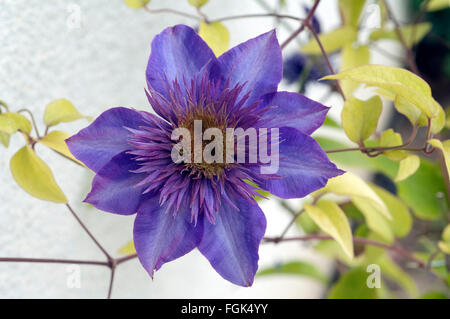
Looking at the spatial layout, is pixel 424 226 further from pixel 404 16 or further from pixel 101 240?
pixel 101 240

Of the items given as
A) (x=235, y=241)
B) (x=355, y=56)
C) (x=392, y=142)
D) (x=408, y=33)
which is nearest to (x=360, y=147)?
(x=392, y=142)

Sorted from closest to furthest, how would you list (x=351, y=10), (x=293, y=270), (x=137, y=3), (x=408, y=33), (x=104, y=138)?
1. (x=104, y=138)
2. (x=137, y=3)
3. (x=351, y=10)
4. (x=408, y=33)
5. (x=293, y=270)

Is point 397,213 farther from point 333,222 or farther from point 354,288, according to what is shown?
point 333,222

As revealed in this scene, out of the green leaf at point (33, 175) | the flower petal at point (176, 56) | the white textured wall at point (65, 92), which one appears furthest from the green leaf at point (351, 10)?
the green leaf at point (33, 175)

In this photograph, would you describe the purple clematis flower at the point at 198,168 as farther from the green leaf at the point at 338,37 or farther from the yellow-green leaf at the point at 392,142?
the green leaf at the point at 338,37

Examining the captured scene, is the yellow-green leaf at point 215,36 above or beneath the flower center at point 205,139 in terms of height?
above

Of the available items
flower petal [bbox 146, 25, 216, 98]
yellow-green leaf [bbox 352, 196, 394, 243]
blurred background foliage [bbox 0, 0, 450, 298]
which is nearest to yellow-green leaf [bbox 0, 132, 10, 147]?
blurred background foliage [bbox 0, 0, 450, 298]
